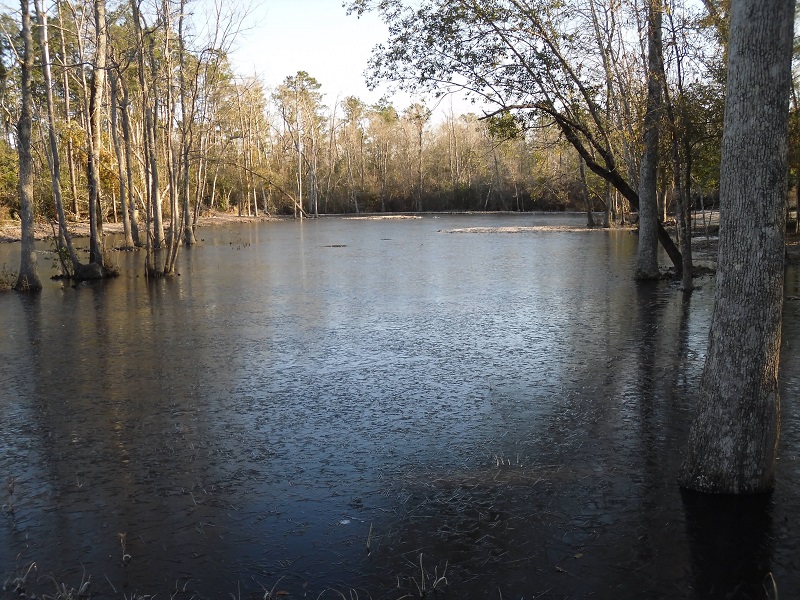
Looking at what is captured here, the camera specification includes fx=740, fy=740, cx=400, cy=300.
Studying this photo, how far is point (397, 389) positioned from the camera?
9016 mm

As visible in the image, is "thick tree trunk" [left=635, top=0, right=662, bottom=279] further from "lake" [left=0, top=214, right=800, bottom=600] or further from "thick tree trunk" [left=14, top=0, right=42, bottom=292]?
"thick tree trunk" [left=14, top=0, right=42, bottom=292]

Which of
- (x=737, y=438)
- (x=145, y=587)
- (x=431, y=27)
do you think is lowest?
(x=145, y=587)

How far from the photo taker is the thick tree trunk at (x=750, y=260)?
16.9ft

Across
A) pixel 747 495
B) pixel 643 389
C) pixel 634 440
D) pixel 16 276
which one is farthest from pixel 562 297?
pixel 16 276

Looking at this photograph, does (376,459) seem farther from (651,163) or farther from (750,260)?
(651,163)

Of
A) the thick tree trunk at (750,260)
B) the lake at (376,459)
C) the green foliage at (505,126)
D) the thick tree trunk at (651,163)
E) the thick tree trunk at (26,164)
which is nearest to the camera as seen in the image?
the lake at (376,459)

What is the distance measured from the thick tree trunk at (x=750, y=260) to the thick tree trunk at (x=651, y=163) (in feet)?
33.4

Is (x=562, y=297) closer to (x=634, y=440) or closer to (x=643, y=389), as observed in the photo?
(x=643, y=389)

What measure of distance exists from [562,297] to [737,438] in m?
11.2

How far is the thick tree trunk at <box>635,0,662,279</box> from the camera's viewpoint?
591 inches

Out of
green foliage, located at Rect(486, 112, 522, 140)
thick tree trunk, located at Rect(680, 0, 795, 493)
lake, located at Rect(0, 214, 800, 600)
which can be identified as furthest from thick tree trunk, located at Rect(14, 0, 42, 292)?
thick tree trunk, located at Rect(680, 0, 795, 493)

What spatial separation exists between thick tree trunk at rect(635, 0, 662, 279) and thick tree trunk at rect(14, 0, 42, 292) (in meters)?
A: 13.3

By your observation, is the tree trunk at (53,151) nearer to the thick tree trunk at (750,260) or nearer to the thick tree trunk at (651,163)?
the thick tree trunk at (651,163)

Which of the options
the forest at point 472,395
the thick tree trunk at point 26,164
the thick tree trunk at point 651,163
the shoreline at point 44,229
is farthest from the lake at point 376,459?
the shoreline at point 44,229
